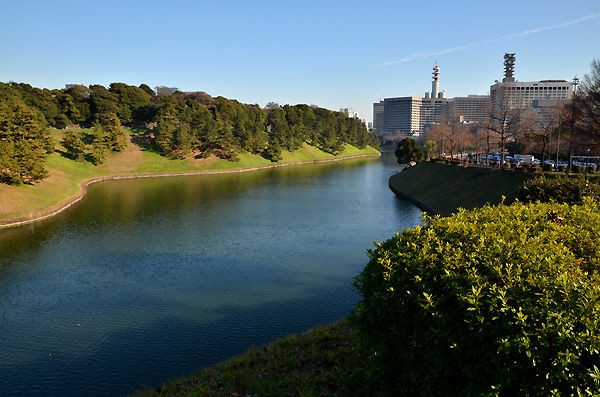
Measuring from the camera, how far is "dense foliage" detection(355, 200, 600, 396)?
7156 millimetres

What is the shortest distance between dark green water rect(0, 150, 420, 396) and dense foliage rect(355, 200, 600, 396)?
1249 centimetres

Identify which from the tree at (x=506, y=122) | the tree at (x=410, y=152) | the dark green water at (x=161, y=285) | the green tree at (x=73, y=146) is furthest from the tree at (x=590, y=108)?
the green tree at (x=73, y=146)

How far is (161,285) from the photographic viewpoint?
29641 millimetres

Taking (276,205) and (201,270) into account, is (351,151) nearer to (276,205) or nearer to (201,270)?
(276,205)

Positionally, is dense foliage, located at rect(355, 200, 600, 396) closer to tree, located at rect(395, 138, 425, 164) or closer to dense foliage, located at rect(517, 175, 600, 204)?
dense foliage, located at rect(517, 175, 600, 204)

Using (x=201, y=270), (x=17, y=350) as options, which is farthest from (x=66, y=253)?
(x=17, y=350)

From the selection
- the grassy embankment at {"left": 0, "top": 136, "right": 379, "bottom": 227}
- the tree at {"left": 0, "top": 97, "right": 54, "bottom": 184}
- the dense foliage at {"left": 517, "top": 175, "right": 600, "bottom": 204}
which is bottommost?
the grassy embankment at {"left": 0, "top": 136, "right": 379, "bottom": 227}

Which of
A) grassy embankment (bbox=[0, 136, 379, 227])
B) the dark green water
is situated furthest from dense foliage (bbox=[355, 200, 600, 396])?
grassy embankment (bbox=[0, 136, 379, 227])

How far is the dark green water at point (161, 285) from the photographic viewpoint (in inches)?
785

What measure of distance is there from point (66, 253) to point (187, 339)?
22.3m

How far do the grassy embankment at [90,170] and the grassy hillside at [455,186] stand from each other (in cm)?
5211

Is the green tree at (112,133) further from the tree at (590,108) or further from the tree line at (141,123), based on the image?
the tree at (590,108)

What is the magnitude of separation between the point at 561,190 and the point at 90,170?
298 ft

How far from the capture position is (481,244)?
31.6 feet
